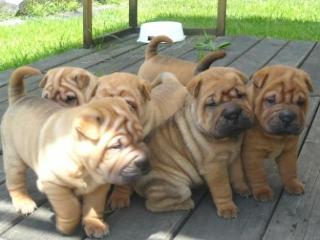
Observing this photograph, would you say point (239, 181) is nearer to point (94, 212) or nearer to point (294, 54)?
point (94, 212)

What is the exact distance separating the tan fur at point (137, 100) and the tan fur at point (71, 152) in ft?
0.82

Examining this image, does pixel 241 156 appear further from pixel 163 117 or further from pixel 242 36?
pixel 242 36

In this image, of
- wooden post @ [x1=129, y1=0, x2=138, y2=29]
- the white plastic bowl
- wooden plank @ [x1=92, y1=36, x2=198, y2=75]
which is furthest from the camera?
wooden post @ [x1=129, y1=0, x2=138, y2=29]

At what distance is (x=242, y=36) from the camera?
6.79 metres

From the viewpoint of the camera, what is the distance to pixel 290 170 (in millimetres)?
2865

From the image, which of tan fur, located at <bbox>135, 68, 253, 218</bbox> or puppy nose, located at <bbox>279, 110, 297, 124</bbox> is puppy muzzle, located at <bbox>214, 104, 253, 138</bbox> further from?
puppy nose, located at <bbox>279, 110, 297, 124</bbox>

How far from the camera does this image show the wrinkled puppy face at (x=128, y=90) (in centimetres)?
281

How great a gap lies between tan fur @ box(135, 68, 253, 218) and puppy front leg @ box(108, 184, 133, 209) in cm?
6

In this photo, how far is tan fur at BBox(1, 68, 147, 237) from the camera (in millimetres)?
2174

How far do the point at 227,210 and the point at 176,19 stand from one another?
5.71m

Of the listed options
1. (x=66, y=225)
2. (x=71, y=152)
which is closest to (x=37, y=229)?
(x=66, y=225)

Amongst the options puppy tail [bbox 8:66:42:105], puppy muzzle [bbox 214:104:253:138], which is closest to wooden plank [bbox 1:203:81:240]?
puppy tail [bbox 8:66:42:105]

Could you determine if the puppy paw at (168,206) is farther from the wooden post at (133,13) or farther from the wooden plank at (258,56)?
the wooden post at (133,13)

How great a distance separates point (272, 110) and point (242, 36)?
169 inches
